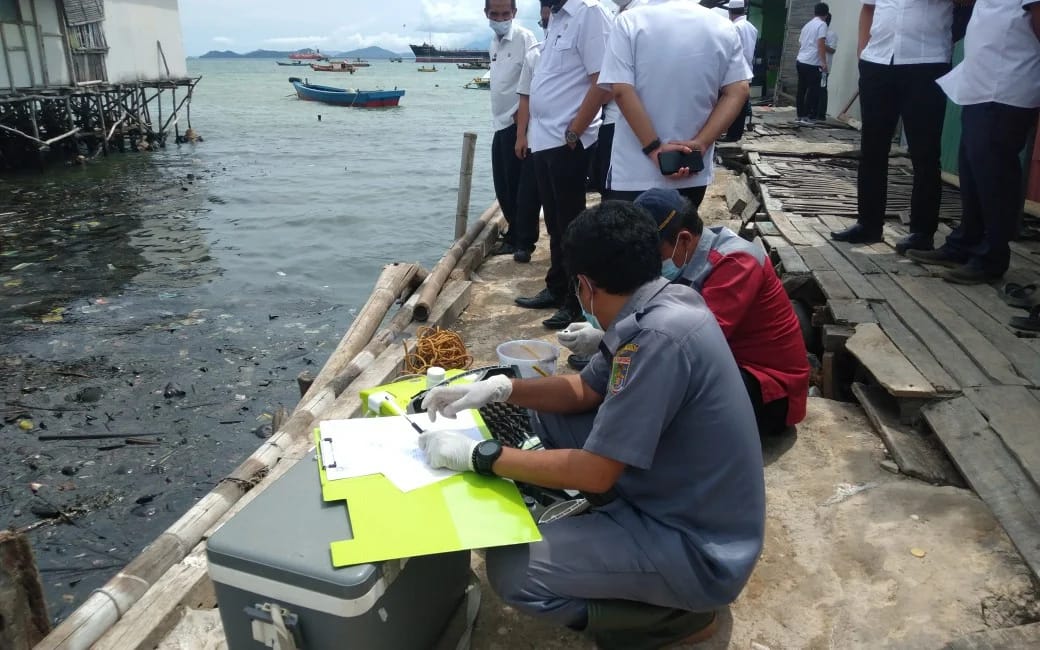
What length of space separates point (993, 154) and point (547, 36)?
2786 millimetres

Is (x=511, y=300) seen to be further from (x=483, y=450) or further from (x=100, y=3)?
(x=100, y=3)

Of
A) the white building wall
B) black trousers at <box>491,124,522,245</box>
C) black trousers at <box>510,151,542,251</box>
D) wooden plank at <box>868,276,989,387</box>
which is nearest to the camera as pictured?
wooden plank at <box>868,276,989,387</box>

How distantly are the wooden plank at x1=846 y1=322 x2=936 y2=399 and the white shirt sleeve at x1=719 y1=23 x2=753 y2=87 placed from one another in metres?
1.47

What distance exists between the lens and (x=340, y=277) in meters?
10.7

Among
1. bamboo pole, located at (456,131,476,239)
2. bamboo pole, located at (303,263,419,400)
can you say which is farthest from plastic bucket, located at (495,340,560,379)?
bamboo pole, located at (456,131,476,239)

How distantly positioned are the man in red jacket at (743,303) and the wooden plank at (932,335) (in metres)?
0.78

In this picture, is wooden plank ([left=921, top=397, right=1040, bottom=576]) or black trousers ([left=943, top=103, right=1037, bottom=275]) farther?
black trousers ([left=943, top=103, right=1037, bottom=275])

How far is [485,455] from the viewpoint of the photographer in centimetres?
208

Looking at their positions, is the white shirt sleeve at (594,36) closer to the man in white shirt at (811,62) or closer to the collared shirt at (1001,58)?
the collared shirt at (1001,58)

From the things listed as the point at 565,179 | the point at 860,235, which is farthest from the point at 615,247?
the point at 860,235

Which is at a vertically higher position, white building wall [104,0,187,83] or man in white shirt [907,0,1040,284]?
white building wall [104,0,187,83]

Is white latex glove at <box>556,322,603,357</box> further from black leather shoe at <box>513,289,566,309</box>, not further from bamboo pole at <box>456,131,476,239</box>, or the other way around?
bamboo pole at <box>456,131,476,239</box>

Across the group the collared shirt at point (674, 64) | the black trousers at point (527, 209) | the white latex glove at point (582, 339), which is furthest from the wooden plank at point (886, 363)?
the black trousers at point (527, 209)

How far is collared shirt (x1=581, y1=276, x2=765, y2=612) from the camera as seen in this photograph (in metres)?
1.92
